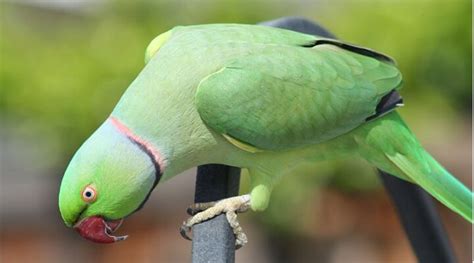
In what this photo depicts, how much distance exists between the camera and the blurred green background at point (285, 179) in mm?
3422

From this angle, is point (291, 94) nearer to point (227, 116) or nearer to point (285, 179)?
point (227, 116)

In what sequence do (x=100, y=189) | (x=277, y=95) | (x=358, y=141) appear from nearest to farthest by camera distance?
(x=100, y=189), (x=277, y=95), (x=358, y=141)

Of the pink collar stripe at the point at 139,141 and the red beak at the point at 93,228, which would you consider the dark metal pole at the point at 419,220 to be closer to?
the pink collar stripe at the point at 139,141

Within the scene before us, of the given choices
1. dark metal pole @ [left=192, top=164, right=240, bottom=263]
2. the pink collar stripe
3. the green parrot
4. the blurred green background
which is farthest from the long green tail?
the blurred green background

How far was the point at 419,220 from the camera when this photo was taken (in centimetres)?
148

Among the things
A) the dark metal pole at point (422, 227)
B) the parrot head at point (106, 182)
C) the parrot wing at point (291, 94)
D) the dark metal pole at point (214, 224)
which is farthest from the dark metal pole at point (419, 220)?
the parrot head at point (106, 182)

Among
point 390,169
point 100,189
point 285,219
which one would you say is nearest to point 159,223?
point 285,219

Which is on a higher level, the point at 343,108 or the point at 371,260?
the point at 343,108

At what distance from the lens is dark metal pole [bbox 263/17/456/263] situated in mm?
1478

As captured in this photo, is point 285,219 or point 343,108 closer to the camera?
point 343,108

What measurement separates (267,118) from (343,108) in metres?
0.14

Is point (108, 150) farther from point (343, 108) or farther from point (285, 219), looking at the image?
point (285, 219)

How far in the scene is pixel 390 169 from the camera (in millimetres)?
1484

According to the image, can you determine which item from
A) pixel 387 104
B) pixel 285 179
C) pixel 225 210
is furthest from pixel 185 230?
pixel 285 179
